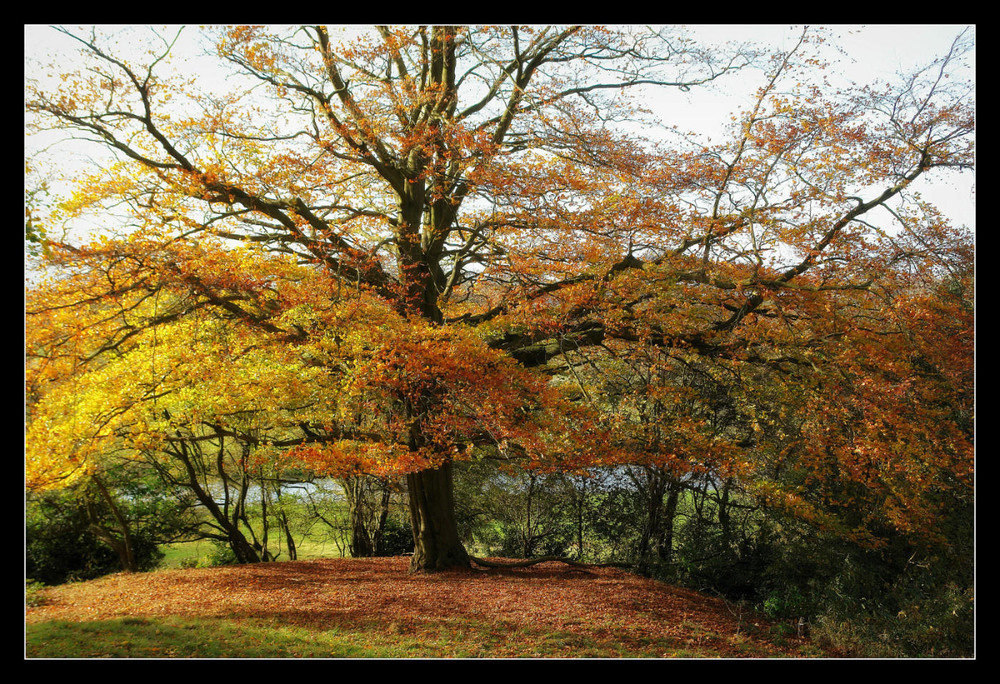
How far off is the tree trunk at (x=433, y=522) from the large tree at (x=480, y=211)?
0.90 feet

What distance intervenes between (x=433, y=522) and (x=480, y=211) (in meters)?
4.30

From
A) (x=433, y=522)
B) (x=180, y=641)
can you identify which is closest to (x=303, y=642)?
(x=180, y=641)

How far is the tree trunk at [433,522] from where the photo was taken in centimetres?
856

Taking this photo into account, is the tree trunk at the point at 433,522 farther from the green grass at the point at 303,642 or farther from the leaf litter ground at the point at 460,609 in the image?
the green grass at the point at 303,642

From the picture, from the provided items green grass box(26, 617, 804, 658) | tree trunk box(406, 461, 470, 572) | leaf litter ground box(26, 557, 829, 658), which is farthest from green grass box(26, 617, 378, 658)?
tree trunk box(406, 461, 470, 572)

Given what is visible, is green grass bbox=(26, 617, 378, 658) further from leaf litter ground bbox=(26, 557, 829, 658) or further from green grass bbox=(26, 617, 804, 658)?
leaf litter ground bbox=(26, 557, 829, 658)

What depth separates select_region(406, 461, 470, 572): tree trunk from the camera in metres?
8.56

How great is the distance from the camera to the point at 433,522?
8672 mm

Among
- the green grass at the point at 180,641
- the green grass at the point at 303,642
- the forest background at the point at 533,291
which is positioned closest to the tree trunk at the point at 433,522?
the forest background at the point at 533,291

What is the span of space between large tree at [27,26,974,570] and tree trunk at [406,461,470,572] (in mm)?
276

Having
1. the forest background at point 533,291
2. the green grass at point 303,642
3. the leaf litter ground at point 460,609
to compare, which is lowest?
the leaf litter ground at point 460,609

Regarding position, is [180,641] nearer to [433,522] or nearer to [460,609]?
[460,609]
